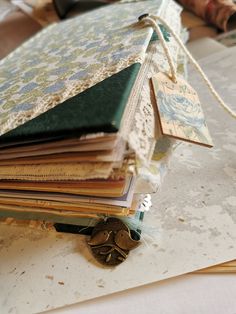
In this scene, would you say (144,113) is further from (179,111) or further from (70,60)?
(70,60)

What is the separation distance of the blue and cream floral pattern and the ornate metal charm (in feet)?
0.59

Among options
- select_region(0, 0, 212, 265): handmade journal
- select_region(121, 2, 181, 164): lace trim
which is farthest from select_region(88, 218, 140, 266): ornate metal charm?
select_region(121, 2, 181, 164): lace trim

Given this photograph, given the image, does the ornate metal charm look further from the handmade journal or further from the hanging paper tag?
the hanging paper tag

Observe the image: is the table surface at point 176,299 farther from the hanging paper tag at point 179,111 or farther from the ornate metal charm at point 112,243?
the hanging paper tag at point 179,111

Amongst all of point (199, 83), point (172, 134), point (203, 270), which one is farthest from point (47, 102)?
point (199, 83)

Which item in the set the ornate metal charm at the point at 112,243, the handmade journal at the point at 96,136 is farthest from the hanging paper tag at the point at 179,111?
the ornate metal charm at the point at 112,243

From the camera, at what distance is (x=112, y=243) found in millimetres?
475

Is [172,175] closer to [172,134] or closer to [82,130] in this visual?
[172,134]

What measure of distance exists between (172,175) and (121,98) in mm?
211

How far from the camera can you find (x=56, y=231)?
0.53m

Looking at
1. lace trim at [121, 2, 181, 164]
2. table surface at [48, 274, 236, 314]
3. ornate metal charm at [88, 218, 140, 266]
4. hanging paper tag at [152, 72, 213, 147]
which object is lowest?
table surface at [48, 274, 236, 314]

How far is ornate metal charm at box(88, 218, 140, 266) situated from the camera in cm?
47

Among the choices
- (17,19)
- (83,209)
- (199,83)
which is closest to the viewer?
(83,209)

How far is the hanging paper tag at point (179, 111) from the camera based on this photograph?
48cm
